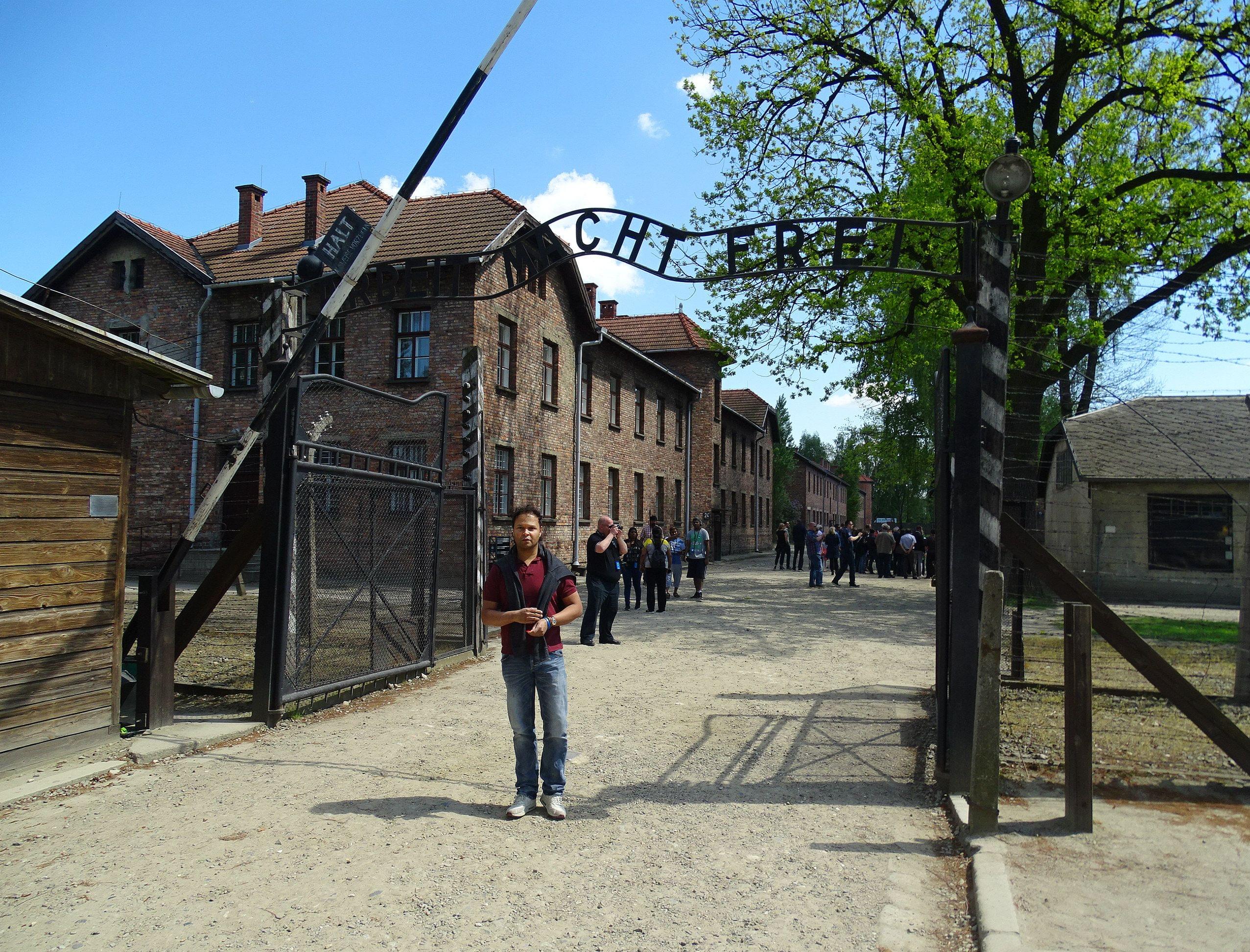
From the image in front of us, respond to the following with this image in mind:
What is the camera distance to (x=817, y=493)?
275ft

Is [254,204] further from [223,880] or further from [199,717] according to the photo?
[223,880]

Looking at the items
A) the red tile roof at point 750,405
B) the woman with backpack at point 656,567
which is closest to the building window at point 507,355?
the woman with backpack at point 656,567

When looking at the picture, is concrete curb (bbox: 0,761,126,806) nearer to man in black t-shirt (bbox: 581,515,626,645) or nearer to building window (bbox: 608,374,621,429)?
man in black t-shirt (bbox: 581,515,626,645)

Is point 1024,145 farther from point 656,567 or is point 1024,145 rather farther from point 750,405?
point 750,405

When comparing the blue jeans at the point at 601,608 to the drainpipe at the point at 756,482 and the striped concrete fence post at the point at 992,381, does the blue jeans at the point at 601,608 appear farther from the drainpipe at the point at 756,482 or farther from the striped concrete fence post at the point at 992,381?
the drainpipe at the point at 756,482

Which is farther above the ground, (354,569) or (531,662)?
(354,569)

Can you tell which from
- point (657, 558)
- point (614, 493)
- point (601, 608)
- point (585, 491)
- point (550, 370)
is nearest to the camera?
point (601, 608)

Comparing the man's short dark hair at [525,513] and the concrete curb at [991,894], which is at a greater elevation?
the man's short dark hair at [525,513]

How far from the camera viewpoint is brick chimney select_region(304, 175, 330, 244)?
79.2 feet

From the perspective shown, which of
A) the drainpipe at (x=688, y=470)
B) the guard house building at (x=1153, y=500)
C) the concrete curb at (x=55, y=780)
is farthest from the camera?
the drainpipe at (x=688, y=470)

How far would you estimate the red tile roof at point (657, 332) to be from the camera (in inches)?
1590

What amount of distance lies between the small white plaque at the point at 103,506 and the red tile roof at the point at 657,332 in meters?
33.8

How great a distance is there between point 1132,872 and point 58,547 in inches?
258

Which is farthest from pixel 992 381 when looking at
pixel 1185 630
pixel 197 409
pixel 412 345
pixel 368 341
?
pixel 197 409
